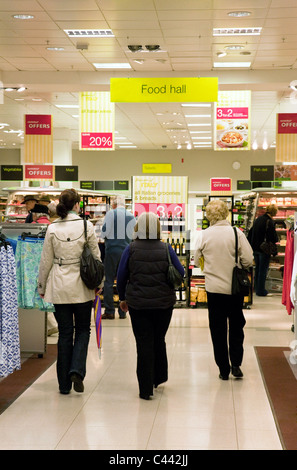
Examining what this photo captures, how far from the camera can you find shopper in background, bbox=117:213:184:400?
5.33m

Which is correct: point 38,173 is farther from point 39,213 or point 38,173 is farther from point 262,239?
point 39,213

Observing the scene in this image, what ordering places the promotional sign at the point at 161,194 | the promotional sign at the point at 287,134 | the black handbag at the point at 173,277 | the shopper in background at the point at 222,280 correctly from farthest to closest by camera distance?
the promotional sign at the point at 287,134, the promotional sign at the point at 161,194, the shopper in background at the point at 222,280, the black handbag at the point at 173,277

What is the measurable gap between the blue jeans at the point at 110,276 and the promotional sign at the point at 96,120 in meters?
2.99

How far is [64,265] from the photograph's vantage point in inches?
217

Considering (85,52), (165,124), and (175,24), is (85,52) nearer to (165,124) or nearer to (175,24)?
(175,24)

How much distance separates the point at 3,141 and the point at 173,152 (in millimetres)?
7725

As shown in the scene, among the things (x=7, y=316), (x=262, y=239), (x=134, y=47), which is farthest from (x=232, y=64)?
(x=7, y=316)

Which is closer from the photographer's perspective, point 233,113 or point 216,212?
point 216,212

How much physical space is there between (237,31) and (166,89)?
1.38m

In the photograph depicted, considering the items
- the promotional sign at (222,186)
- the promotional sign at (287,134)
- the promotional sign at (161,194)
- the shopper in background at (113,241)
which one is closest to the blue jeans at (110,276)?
the shopper in background at (113,241)

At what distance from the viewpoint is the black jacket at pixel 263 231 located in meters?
12.6

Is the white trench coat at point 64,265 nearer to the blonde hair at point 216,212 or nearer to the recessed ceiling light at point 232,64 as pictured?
the blonde hair at point 216,212

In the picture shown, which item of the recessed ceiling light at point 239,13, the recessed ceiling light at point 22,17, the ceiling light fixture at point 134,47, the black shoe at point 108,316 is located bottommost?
the black shoe at point 108,316

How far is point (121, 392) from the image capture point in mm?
5648
